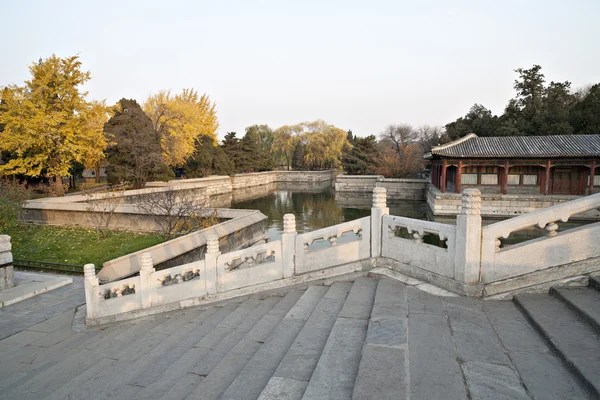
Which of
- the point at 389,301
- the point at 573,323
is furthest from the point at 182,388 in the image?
the point at 573,323

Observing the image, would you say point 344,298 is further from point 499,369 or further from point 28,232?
point 28,232

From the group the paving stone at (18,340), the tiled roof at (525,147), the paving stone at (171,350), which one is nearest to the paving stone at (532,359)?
the paving stone at (171,350)

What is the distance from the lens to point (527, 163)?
22.6 m

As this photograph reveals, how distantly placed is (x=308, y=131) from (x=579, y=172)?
107ft

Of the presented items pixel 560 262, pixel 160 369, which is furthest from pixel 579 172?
pixel 160 369

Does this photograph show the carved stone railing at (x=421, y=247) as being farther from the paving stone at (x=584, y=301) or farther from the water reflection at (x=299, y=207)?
the water reflection at (x=299, y=207)

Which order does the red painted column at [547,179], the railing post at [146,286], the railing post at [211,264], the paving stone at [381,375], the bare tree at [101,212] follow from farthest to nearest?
the red painted column at [547,179] < the bare tree at [101,212] < the railing post at [146,286] < the railing post at [211,264] < the paving stone at [381,375]

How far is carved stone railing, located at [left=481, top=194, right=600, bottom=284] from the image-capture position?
387 cm

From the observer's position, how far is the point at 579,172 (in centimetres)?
2278

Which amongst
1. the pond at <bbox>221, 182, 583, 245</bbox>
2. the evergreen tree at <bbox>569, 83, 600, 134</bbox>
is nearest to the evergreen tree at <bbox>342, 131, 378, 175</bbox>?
the pond at <bbox>221, 182, 583, 245</bbox>

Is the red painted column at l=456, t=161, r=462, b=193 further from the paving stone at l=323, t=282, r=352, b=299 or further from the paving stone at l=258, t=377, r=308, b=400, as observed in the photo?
the paving stone at l=258, t=377, r=308, b=400

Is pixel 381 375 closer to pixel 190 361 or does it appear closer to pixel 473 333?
pixel 473 333

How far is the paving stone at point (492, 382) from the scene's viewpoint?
2.34 m

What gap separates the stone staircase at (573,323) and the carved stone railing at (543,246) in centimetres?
28
